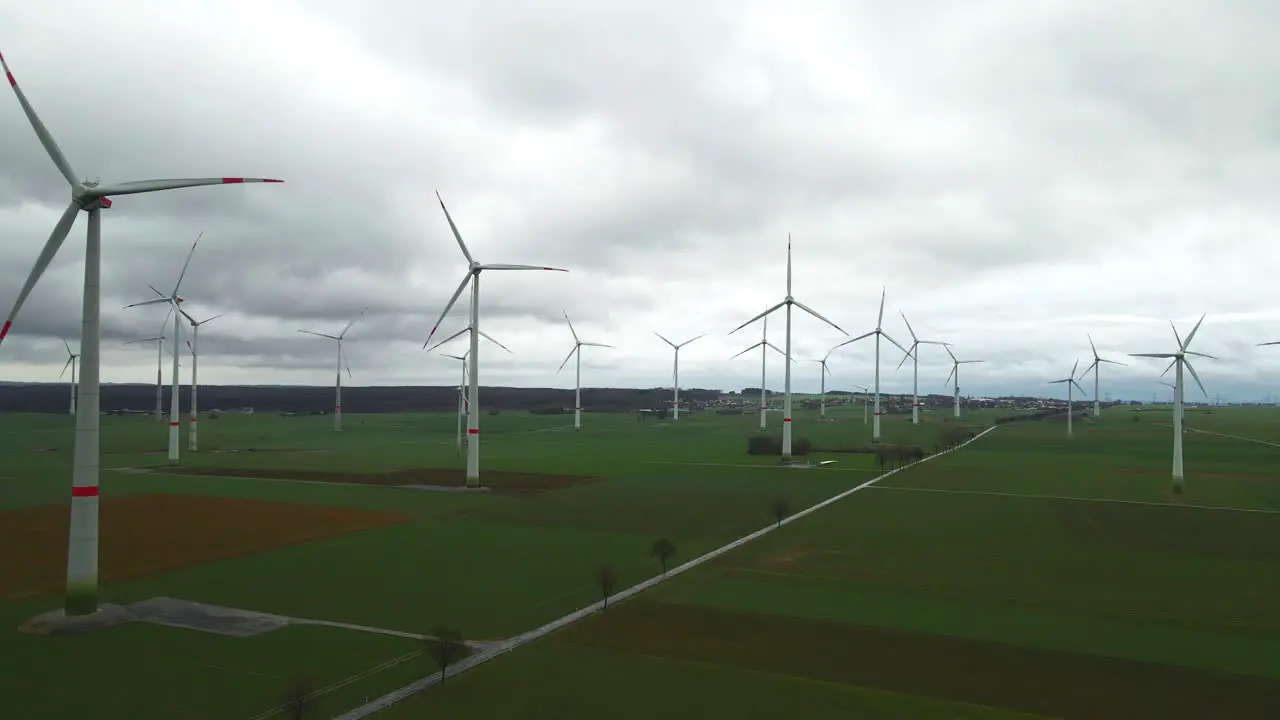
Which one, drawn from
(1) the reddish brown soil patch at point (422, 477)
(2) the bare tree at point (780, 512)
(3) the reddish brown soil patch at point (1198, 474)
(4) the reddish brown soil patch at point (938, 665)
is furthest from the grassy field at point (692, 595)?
(3) the reddish brown soil patch at point (1198, 474)

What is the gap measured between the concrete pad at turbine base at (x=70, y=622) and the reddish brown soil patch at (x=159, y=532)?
5879 millimetres

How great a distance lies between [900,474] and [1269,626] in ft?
195

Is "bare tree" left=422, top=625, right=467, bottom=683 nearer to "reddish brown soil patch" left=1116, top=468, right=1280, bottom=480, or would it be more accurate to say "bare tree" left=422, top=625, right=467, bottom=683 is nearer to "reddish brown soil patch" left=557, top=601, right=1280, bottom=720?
"reddish brown soil patch" left=557, top=601, right=1280, bottom=720

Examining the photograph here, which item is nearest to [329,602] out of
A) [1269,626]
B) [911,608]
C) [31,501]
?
[911,608]

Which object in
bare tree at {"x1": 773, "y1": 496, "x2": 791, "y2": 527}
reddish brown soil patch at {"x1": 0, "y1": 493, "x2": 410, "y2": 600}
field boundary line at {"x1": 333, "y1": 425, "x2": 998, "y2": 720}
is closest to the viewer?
field boundary line at {"x1": 333, "y1": 425, "x2": 998, "y2": 720}

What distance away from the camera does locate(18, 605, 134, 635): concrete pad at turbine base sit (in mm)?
31409

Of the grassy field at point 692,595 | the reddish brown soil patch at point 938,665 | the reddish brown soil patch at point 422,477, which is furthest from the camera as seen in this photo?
the reddish brown soil patch at point 422,477

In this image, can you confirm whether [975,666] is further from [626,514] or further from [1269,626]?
[626,514]

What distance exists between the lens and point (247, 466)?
100500 millimetres

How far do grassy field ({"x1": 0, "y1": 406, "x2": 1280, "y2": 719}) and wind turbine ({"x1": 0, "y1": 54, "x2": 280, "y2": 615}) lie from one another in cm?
281

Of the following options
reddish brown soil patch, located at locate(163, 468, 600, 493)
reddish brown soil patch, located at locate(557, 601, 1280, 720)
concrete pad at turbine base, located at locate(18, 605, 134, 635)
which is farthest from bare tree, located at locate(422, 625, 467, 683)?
reddish brown soil patch, located at locate(163, 468, 600, 493)

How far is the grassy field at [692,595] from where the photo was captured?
25859 mm

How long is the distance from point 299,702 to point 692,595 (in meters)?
19.6

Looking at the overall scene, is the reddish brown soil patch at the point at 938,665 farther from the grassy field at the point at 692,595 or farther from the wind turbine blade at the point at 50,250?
the wind turbine blade at the point at 50,250
